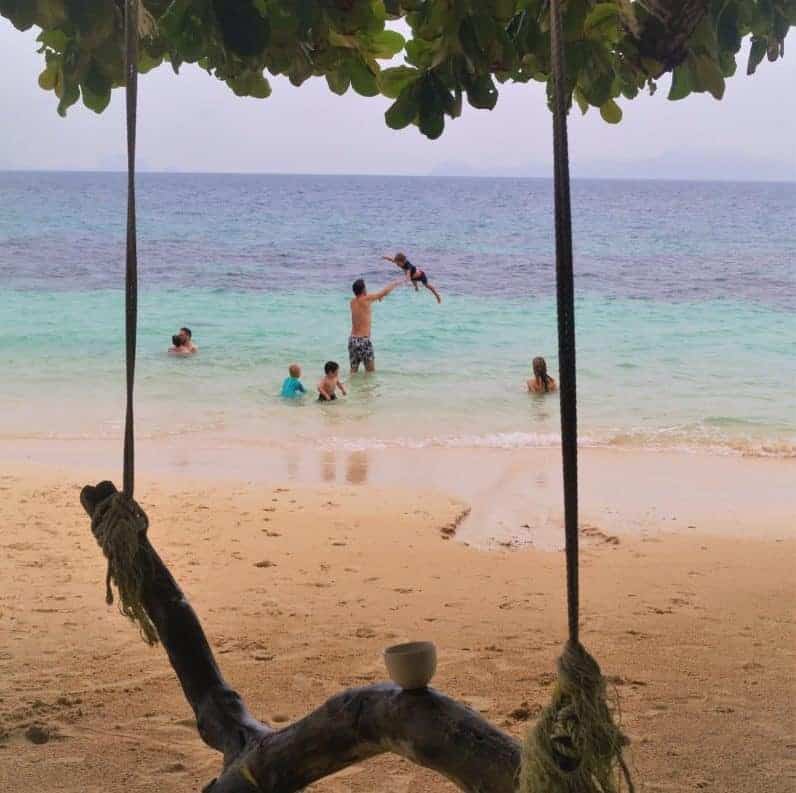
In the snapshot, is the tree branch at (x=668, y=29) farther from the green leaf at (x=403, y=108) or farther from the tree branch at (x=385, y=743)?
the tree branch at (x=385, y=743)

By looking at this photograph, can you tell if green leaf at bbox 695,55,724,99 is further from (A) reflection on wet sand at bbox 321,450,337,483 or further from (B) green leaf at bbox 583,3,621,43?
(A) reflection on wet sand at bbox 321,450,337,483

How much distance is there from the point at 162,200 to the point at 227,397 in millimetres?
45198

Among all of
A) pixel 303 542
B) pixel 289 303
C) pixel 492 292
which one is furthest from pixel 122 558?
pixel 492 292

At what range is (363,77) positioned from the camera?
2.64 meters

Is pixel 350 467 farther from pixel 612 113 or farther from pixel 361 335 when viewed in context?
pixel 612 113

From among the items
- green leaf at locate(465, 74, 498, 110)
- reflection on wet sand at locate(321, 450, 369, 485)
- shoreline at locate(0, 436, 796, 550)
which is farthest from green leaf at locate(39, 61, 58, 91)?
reflection on wet sand at locate(321, 450, 369, 485)

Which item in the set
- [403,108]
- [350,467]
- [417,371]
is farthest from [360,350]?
[403,108]

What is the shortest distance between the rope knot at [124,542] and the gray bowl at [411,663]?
497 millimetres

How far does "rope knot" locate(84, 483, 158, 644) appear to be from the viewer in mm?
1846

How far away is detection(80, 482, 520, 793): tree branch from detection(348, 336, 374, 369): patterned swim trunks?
971cm

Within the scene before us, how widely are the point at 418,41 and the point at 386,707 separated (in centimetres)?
152

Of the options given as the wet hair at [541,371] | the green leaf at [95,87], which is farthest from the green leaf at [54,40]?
the wet hair at [541,371]

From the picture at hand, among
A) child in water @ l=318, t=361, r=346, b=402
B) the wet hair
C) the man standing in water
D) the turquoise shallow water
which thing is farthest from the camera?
the man standing in water

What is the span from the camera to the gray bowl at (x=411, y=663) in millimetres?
1652
